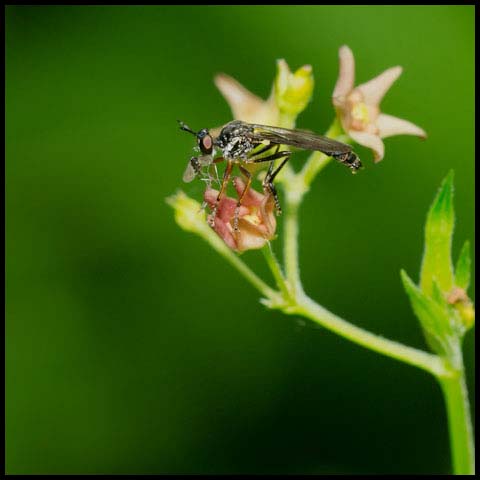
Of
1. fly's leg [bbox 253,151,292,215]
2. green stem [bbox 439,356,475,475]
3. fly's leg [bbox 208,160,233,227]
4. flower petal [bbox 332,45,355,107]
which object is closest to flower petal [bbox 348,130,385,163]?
flower petal [bbox 332,45,355,107]

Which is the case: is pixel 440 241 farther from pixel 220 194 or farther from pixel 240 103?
pixel 240 103

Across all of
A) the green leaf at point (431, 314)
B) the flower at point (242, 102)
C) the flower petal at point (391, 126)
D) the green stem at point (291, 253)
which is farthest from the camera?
the flower at point (242, 102)

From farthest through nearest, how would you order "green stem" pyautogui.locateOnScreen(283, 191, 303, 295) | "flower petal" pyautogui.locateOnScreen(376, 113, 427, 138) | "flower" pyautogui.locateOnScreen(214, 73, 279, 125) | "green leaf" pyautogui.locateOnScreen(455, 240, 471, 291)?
"flower" pyautogui.locateOnScreen(214, 73, 279, 125)
"flower petal" pyautogui.locateOnScreen(376, 113, 427, 138)
"green stem" pyautogui.locateOnScreen(283, 191, 303, 295)
"green leaf" pyautogui.locateOnScreen(455, 240, 471, 291)

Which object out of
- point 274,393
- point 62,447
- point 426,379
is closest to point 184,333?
point 274,393

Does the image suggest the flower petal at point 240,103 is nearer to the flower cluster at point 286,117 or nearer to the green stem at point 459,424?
the flower cluster at point 286,117

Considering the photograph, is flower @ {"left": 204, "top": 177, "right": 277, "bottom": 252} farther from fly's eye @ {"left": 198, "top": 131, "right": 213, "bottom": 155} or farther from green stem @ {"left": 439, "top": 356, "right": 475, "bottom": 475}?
green stem @ {"left": 439, "top": 356, "right": 475, "bottom": 475}

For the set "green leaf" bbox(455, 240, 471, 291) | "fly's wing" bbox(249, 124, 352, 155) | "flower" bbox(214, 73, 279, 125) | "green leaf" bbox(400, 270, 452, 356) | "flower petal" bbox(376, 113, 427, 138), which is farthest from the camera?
"flower" bbox(214, 73, 279, 125)

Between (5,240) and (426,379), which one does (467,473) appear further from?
(5,240)

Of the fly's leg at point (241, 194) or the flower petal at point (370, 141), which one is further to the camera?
the flower petal at point (370, 141)

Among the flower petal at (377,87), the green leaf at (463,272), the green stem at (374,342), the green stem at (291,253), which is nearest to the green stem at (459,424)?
the green stem at (374,342)
